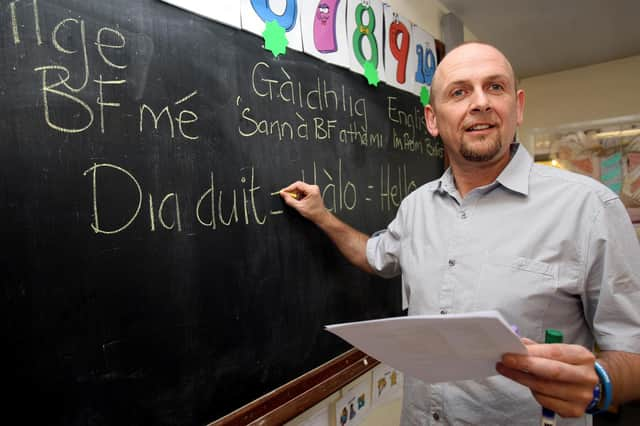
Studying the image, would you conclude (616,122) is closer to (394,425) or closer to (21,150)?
(394,425)

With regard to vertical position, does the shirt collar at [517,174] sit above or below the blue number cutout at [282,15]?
below

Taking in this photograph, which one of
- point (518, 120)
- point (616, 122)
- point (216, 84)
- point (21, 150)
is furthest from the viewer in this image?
point (616, 122)

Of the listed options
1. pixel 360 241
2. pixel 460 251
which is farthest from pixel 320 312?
pixel 460 251

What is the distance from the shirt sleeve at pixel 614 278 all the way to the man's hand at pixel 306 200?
0.68m

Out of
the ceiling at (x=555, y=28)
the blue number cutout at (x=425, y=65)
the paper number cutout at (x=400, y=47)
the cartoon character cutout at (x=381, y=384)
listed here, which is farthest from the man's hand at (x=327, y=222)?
the ceiling at (x=555, y=28)

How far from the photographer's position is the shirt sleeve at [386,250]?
119 centimetres

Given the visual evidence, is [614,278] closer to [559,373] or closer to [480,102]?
[559,373]

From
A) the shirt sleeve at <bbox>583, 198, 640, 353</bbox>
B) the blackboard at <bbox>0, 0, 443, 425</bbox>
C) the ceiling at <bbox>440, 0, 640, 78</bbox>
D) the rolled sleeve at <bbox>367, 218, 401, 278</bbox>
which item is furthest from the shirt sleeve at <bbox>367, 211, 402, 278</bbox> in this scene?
the ceiling at <bbox>440, 0, 640, 78</bbox>

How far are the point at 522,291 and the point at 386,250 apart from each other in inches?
16.5

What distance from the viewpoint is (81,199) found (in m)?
0.67

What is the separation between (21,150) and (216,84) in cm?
42

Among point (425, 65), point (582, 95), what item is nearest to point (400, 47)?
point (425, 65)

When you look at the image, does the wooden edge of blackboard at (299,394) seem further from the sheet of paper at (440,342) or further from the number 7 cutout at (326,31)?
the number 7 cutout at (326,31)

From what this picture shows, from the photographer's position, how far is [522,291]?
0.88 metres
